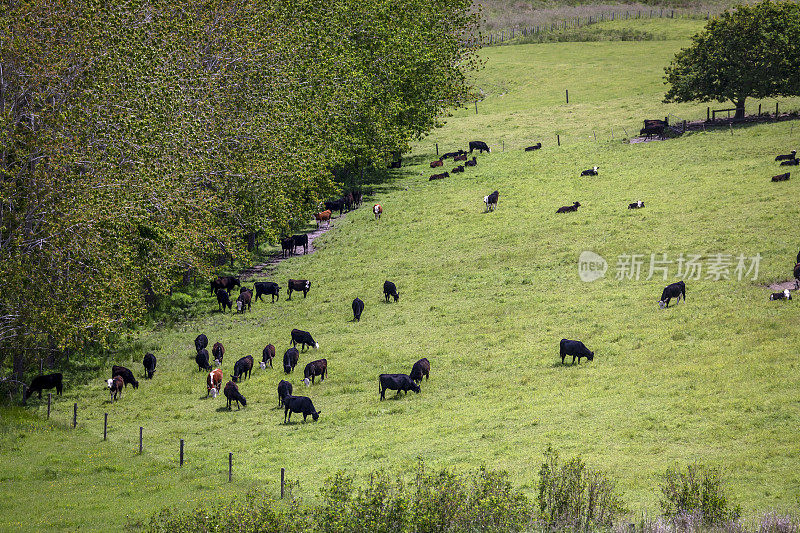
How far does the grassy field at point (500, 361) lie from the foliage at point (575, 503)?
5.02 feet

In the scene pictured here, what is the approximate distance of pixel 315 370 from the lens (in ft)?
110

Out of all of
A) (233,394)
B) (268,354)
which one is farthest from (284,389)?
(268,354)

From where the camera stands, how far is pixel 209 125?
45719 millimetres

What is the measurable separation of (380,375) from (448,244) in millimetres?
22111

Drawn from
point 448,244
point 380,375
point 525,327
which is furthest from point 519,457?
point 448,244

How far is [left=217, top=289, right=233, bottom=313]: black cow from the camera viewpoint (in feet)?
148

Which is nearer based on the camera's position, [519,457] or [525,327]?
[519,457]

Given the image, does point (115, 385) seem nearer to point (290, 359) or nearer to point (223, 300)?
point (290, 359)

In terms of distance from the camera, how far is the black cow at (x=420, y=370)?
31.8 meters

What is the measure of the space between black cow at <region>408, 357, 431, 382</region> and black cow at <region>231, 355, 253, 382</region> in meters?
7.21

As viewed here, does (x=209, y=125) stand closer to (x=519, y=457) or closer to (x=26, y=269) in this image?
(x=26, y=269)

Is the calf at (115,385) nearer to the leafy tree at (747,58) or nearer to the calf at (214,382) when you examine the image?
the calf at (214,382)

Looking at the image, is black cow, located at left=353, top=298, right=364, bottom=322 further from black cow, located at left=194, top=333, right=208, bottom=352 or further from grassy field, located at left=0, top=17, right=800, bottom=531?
black cow, located at left=194, top=333, right=208, bottom=352

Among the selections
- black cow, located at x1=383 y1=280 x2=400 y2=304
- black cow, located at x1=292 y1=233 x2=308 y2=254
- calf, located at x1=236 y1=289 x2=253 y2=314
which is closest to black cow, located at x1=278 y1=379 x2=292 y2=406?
black cow, located at x1=383 y1=280 x2=400 y2=304
